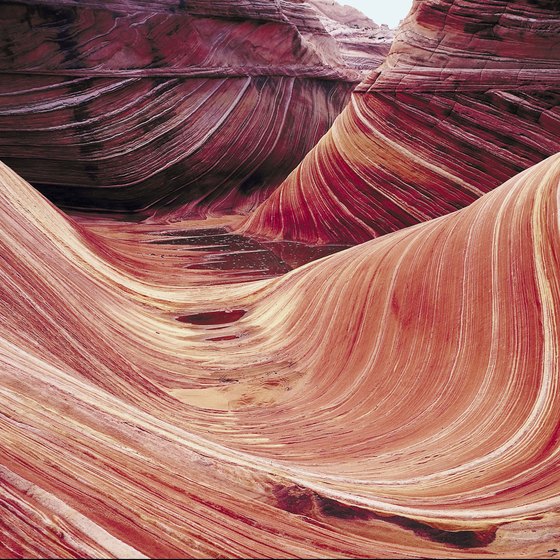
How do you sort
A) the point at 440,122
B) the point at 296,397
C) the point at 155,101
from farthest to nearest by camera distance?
the point at 155,101 → the point at 440,122 → the point at 296,397

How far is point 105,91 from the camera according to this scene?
22.7 ft

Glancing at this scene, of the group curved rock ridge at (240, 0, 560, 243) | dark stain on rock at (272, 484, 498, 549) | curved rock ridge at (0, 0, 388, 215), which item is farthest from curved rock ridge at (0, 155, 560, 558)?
curved rock ridge at (0, 0, 388, 215)

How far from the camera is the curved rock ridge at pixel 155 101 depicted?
22.0 feet

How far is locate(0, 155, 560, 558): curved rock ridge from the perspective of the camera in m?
1.35

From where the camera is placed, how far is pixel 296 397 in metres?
2.88

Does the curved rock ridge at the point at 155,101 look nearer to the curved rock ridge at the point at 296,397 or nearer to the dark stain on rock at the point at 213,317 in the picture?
the curved rock ridge at the point at 296,397

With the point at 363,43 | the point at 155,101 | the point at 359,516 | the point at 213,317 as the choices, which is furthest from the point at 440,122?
the point at 363,43

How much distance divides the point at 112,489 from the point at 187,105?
6369mm

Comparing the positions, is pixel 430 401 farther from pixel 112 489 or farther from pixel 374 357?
pixel 112 489

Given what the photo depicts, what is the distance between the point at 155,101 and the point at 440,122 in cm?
294

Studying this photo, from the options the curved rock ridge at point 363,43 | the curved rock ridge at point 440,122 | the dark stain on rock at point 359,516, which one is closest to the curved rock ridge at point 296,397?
the dark stain on rock at point 359,516

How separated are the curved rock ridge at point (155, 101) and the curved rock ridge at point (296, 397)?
2908 millimetres

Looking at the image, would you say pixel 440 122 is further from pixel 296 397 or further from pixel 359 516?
pixel 359 516

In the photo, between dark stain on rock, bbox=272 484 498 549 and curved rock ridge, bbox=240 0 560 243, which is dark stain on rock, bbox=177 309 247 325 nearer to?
curved rock ridge, bbox=240 0 560 243
